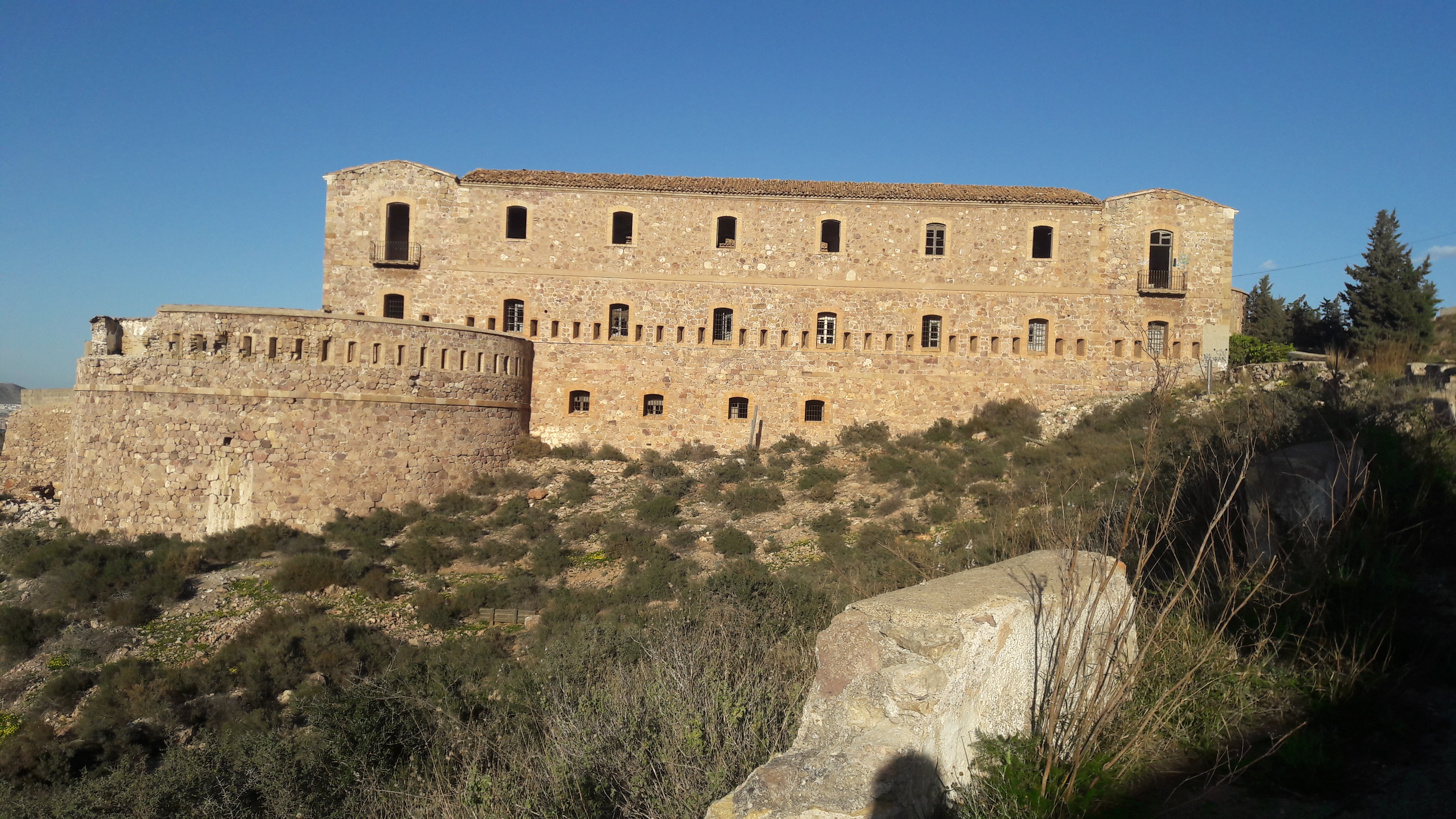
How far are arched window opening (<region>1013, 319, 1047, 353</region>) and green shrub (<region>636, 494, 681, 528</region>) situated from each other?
11.6 m

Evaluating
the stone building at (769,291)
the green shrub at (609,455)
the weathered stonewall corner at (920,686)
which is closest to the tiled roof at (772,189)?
the stone building at (769,291)

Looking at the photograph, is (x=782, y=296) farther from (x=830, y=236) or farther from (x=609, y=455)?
(x=609, y=455)

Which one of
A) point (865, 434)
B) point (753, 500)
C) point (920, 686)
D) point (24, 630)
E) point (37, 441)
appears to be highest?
point (865, 434)

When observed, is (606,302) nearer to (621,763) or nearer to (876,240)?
(876,240)

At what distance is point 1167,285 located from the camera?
72.7ft

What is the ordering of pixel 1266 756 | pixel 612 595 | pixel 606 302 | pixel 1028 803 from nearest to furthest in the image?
pixel 1028 803 < pixel 1266 756 < pixel 612 595 < pixel 606 302

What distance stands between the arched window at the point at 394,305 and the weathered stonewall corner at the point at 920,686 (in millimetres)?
20509

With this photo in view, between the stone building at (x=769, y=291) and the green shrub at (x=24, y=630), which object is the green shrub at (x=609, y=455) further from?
the green shrub at (x=24, y=630)

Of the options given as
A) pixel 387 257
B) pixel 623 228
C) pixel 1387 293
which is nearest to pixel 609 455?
pixel 623 228

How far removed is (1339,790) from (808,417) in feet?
61.6

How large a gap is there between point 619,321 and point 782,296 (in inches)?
188

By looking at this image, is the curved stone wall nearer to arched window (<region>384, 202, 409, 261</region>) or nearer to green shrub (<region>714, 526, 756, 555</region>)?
arched window (<region>384, 202, 409, 261</region>)

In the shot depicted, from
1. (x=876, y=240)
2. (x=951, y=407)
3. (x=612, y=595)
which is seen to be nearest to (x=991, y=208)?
(x=876, y=240)

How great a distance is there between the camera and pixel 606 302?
2242 cm
